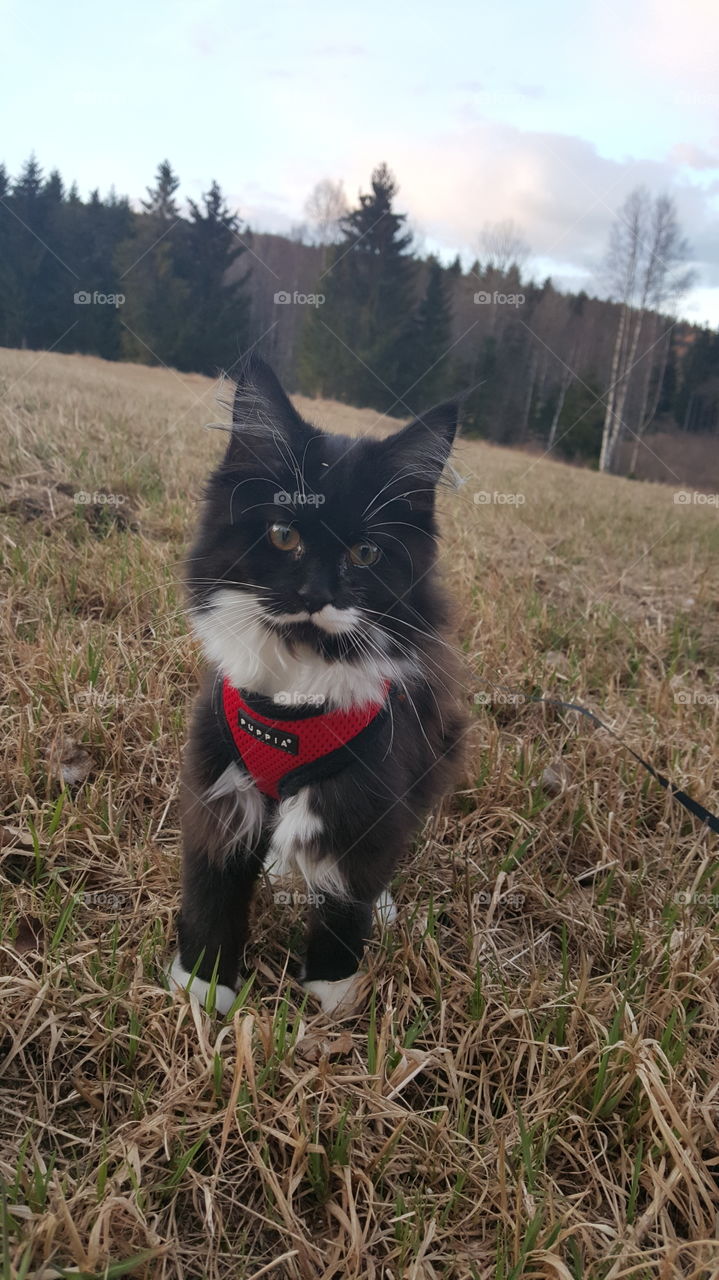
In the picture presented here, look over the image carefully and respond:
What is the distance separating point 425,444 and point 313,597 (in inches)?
20.6

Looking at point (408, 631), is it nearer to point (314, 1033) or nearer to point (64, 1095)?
point (314, 1033)

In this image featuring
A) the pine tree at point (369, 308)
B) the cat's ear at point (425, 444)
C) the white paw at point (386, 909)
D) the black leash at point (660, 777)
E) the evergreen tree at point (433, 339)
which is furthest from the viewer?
the evergreen tree at point (433, 339)

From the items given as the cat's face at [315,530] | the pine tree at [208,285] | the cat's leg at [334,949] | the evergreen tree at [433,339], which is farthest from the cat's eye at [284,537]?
the evergreen tree at [433,339]

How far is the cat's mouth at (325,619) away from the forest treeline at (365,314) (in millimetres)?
7076

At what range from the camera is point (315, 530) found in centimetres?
164

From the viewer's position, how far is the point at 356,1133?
1.49 m

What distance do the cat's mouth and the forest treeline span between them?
23.2 ft

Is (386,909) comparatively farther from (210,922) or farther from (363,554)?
(363,554)

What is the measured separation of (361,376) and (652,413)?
13.1 meters

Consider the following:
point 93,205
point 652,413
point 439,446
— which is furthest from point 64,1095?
point 652,413

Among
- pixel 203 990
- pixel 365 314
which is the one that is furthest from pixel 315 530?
pixel 365 314

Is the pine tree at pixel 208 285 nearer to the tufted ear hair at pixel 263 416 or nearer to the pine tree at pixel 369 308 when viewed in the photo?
the pine tree at pixel 369 308

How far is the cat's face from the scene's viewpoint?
1.63 metres

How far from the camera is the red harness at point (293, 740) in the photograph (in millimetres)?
1721
